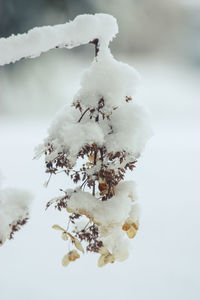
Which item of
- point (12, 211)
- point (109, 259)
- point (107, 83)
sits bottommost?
point (109, 259)

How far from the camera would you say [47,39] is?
698 mm

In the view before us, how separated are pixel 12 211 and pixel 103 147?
351 mm

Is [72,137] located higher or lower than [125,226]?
higher

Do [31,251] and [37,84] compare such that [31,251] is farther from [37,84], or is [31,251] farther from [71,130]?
[71,130]

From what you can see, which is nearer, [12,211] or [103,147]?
[103,147]

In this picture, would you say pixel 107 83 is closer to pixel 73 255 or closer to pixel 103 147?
pixel 103 147

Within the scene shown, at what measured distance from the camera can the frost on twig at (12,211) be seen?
2.63 feet

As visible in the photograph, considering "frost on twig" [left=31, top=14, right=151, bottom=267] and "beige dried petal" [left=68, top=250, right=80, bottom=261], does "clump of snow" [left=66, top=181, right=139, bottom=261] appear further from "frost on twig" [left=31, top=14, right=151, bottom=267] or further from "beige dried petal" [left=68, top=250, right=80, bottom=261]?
"beige dried petal" [left=68, top=250, right=80, bottom=261]

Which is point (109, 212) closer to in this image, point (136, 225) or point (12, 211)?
point (136, 225)

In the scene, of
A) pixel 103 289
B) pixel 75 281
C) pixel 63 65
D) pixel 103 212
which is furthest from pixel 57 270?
pixel 103 212

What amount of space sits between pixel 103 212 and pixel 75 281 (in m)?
10.2

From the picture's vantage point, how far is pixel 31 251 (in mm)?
7949

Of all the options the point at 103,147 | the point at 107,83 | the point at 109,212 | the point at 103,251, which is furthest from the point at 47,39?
the point at 103,251

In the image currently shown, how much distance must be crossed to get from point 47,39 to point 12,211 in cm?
50
